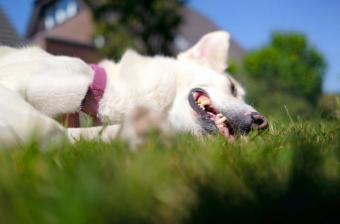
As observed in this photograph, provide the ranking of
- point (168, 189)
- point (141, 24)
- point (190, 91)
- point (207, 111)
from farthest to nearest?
point (141, 24), point (190, 91), point (207, 111), point (168, 189)

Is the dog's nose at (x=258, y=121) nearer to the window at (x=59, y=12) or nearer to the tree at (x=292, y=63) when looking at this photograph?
the tree at (x=292, y=63)

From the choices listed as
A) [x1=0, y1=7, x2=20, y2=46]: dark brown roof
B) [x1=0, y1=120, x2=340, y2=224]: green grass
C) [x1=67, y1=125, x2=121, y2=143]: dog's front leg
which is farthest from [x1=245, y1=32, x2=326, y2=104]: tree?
[x1=0, y1=120, x2=340, y2=224]: green grass

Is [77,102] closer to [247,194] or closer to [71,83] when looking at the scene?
[71,83]

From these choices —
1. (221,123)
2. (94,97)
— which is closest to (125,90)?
(94,97)

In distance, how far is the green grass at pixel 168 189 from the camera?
3.61ft

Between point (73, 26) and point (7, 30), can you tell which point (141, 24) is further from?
point (73, 26)

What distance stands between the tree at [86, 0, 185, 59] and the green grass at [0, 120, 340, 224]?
25.8 m

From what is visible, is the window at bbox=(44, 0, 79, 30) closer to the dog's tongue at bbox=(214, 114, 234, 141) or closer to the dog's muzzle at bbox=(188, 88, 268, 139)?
the dog's muzzle at bbox=(188, 88, 268, 139)

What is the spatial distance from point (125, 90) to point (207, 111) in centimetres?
67

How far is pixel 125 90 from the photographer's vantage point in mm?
3732

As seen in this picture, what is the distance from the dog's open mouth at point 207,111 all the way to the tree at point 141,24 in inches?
924

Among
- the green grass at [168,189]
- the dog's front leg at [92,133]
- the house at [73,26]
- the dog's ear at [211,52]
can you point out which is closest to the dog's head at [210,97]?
the dog's ear at [211,52]

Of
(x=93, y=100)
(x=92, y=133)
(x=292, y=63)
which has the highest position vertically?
(x=292, y=63)

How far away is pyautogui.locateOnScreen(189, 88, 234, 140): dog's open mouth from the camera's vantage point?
11.3ft
